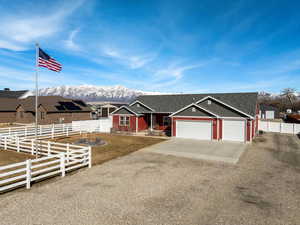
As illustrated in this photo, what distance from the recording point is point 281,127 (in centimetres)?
2850

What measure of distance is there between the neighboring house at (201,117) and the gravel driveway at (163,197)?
8853 millimetres

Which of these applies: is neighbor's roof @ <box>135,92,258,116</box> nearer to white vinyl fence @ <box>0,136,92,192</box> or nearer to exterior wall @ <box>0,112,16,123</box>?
white vinyl fence @ <box>0,136,92,192</box>

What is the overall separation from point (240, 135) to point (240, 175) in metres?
11.3

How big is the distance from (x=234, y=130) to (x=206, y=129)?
3108 mm

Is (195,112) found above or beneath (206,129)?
above

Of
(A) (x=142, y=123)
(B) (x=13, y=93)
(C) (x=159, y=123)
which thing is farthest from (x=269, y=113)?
(B) (x=13, y=93)

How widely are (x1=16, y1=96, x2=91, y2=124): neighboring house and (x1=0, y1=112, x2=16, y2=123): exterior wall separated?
73 cm

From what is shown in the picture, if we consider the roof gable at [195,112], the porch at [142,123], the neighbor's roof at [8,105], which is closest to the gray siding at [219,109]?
the roof gable at [195,112]

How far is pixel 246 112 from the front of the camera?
21.0 meters

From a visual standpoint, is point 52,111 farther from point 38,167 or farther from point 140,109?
point 38,167

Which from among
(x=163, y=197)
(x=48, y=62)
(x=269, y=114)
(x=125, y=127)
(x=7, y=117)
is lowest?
(x=163, y=197)

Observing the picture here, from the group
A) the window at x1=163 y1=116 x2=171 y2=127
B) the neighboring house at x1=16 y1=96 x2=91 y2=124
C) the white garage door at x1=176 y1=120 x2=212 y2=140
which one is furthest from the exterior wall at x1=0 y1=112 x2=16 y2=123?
the white garage door at x1=176 y1=120 x2=212 y2=140

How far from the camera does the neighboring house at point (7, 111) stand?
38.8m

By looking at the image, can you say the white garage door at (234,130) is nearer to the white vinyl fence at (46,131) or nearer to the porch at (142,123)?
the porch at (142,123)
